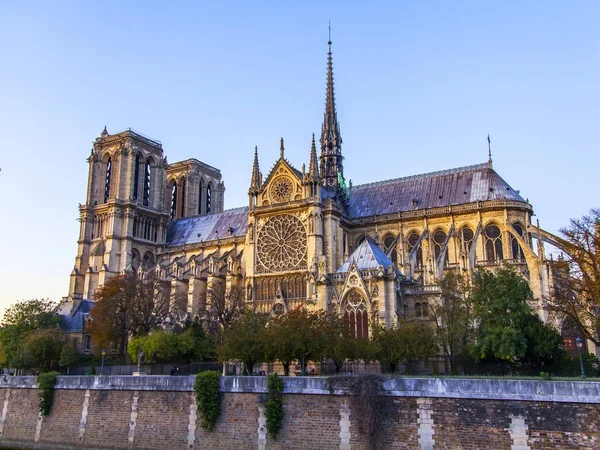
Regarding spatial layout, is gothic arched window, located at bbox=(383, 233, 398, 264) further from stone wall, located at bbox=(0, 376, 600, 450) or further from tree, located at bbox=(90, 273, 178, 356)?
stone wall, located at bbox=(0, 376, 600, 450)

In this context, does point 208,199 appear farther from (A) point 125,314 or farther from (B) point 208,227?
(A) point 125,314

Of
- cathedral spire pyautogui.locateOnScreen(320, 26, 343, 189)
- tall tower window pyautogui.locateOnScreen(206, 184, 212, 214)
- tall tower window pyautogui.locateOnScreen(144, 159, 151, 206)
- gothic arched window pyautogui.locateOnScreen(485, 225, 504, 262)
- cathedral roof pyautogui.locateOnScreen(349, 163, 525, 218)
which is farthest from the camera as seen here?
tall tower window pyautogui.locateOnScreen(206, 184, 212, 214)

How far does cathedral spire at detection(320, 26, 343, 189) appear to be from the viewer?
208 ft

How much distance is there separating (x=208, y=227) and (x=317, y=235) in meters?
23.1

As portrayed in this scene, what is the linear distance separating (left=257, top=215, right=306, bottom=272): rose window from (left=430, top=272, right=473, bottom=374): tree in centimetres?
1673

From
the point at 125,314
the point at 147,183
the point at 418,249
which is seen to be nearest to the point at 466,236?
the point at 418,249

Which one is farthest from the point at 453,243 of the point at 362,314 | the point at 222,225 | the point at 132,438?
the point at 132,438

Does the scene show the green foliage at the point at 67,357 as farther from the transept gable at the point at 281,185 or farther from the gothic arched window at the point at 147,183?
the gothic arched window at the point at 147,183

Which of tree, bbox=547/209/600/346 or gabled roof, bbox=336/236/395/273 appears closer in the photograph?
tree, bbox=547/209/600/346

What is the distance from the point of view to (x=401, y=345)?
32.9 meters

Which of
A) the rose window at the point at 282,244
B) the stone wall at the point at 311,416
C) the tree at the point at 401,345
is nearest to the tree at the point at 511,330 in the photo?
the tree at the point at 401,345

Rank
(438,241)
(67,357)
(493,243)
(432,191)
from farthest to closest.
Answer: (432,191) → (438,241) → (493,243) → (67,357)

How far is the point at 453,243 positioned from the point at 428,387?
32.3 meters

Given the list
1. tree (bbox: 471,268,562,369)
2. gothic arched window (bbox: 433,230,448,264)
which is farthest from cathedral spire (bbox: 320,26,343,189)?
tree (bbox: 471,268,562,369)
